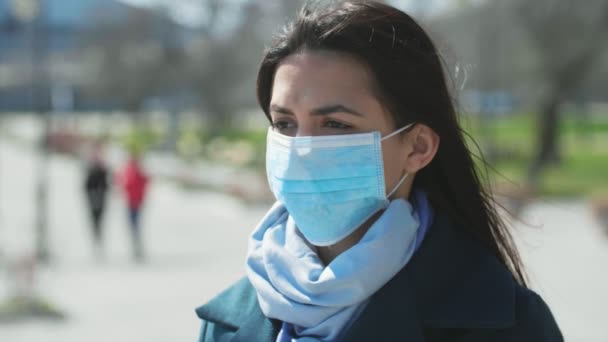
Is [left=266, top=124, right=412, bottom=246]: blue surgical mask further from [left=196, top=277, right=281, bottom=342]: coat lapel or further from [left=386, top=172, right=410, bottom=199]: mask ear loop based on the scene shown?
[left=196, top=277, right=281, bottom=342]: coat lapel

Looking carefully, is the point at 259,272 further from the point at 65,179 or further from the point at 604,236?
the point at 65,179

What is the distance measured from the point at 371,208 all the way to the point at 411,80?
31cm

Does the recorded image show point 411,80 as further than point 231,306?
No

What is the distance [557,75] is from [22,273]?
57.2 feet

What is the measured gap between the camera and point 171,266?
11836 millimetres

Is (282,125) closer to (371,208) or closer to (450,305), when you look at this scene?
(371,208)

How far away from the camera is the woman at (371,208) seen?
189 cm

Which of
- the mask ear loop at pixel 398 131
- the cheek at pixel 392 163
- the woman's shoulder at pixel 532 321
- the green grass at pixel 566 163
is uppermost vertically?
the mask ear loop at pixel 398 131

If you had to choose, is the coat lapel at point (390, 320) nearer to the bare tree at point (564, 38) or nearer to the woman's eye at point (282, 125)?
the woman's eye at point (282, 125)

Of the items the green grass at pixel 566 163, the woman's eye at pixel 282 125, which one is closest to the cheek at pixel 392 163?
the woman's eye at pixel 282 125

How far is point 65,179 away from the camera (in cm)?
2642

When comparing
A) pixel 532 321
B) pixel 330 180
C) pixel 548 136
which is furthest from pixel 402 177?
pixel 548 136

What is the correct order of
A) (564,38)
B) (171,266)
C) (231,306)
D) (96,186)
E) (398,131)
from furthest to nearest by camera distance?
(564,38), (96,186), (171,266), (231,306), (398,131)

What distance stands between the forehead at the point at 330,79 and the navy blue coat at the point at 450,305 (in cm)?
37
